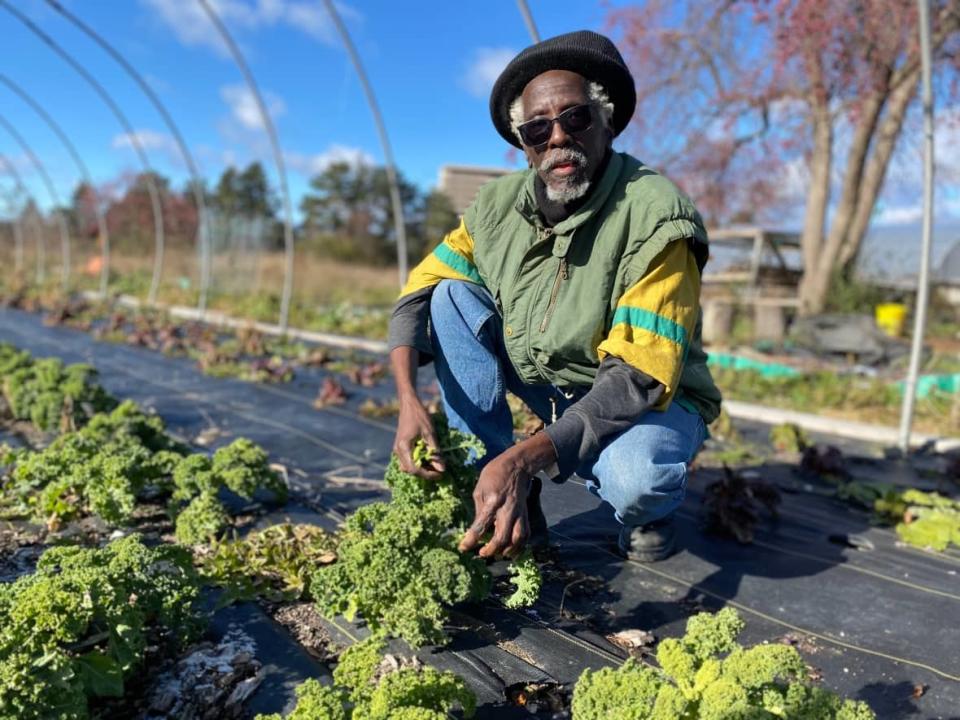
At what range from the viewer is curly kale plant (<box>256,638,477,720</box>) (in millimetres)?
1333

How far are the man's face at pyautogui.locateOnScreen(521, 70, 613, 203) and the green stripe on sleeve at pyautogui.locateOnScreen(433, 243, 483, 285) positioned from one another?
44 cm

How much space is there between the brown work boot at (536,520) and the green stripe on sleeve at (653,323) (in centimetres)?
70

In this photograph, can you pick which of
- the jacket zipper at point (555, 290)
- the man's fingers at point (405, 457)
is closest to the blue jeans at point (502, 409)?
the jacket zipper at point (555, 290)

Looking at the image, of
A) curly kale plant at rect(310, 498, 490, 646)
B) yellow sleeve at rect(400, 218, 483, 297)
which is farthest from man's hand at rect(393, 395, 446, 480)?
yellow sleeve at rect(400, 218, 483, 297)

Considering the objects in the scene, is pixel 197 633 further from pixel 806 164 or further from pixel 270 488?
pixel 806 164

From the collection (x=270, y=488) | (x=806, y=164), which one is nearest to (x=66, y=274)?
(x=806, y=164)

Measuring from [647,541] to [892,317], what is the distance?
10772 mm

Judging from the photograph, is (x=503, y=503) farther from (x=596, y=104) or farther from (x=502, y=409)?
(x=596, y=104)

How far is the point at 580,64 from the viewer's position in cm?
217

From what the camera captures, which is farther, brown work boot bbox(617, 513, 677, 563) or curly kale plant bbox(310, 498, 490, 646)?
brown work boot bbox(617, 513, 677, 563)

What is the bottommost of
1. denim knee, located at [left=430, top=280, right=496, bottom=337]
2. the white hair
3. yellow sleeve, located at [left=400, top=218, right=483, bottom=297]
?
denim knee, located at [left=430, top=280, right=496, bottom=337]

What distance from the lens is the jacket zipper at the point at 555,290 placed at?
2.20 m

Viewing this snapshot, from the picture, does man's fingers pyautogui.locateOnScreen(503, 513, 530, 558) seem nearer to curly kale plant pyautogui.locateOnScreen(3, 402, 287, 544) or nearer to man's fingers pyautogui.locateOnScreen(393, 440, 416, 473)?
man's fingers pyautogui.locateOnScreen(393, 440, 416, 473)

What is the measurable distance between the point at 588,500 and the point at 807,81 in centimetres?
979
